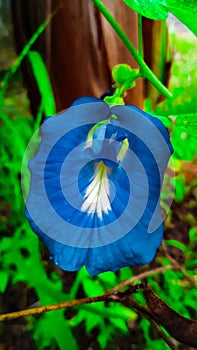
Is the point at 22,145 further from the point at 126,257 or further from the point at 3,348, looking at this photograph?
the point at 126,257

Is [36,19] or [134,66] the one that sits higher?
[36,19]

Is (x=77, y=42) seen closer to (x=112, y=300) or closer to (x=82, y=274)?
(x=82, y=274)

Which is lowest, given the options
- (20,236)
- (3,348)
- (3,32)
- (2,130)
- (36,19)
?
(3,348)

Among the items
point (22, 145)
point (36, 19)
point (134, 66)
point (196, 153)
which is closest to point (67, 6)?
point (36, 19)

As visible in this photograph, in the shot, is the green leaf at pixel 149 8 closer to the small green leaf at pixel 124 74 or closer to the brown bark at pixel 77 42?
the small green leaf at pixel 124 74

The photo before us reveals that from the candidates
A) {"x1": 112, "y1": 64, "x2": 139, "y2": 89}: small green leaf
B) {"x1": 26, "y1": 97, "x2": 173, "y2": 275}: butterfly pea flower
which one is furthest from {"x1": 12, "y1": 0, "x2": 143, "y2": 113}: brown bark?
{"x1": 26, "y1": 97, "x2": 173, "y2": 275}: butterfly pea flower

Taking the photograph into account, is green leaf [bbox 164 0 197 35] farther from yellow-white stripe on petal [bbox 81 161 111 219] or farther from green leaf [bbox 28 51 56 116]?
green leaf [bbox 28 51 56 116]

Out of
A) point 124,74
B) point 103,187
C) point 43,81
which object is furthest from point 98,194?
point 43,81
